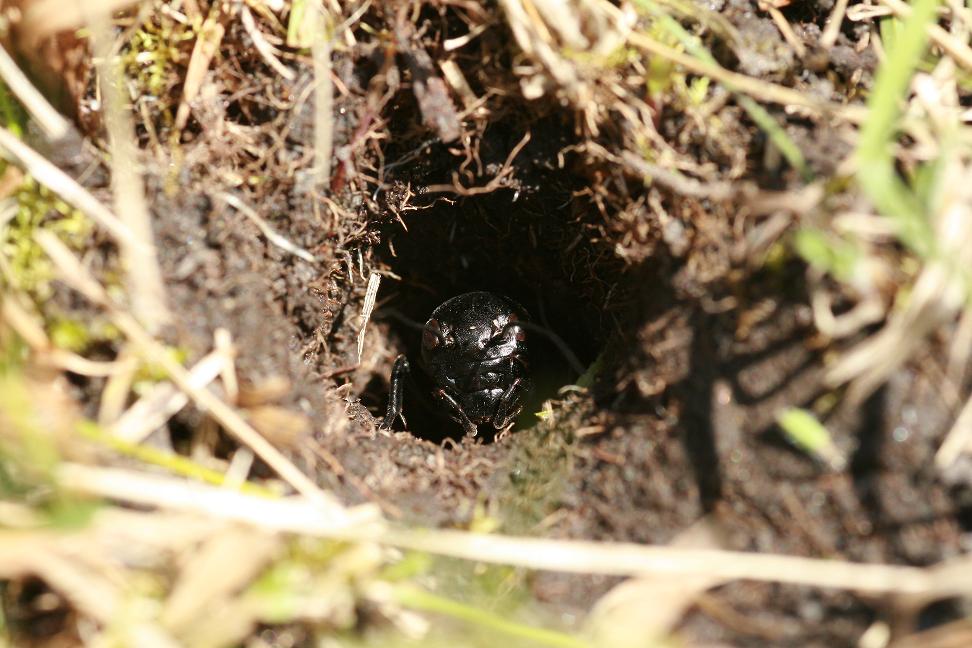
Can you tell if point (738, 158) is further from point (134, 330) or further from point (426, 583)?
point (134, 330)

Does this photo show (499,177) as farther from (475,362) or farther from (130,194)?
(475,362)

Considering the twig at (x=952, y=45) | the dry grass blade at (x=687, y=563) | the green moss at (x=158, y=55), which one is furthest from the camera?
the green moss at (x=158, y=55)

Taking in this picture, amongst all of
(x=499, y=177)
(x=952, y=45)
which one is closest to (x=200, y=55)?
(x=499, y=177)

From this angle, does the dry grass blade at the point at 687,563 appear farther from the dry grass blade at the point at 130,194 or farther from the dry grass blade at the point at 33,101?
the dry grass blade at the point at 33,101

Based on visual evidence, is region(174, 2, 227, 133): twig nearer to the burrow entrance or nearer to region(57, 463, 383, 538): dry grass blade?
the burrow entrance

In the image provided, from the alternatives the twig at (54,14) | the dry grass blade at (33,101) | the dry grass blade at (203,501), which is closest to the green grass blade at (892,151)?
the dry grass blade at (203,501)
